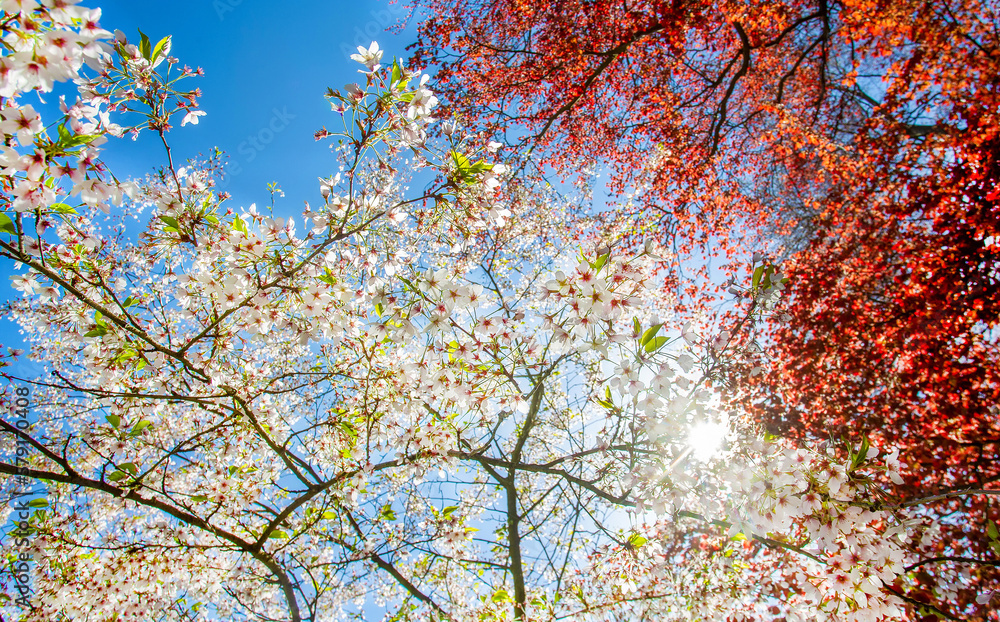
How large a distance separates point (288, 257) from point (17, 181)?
85 centimetres

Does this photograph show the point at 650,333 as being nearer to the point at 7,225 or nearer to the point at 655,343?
the point at 655,343

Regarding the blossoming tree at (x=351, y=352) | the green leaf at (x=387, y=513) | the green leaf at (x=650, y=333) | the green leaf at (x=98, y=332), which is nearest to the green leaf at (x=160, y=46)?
the blossoming tree at (x=351, y=352)

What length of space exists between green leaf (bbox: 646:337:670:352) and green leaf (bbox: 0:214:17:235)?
2.55m

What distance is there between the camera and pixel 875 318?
19.7 ft

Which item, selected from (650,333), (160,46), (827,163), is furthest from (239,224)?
(827,163)

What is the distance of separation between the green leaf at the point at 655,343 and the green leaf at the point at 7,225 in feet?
8.38

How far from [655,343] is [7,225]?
2.59 m

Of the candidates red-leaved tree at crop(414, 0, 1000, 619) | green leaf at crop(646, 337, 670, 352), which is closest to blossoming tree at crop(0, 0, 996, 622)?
green leaf at crop(646, 337, 670, 352)

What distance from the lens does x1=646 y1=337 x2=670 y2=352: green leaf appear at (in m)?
1.63

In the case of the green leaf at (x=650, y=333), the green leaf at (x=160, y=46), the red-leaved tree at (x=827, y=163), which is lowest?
the green leaf at (x=650, y=333)

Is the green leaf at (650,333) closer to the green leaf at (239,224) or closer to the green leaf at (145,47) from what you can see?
the green leaf at (239,224)

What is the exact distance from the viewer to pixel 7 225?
1.56m

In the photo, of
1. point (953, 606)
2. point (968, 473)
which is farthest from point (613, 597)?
point (968, 473)

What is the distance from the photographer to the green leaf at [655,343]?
163 centimetres
